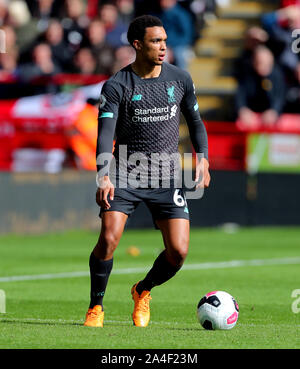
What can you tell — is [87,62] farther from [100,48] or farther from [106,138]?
[106,138]

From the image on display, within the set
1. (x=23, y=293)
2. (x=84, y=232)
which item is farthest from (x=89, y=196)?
(x=23, y=293)

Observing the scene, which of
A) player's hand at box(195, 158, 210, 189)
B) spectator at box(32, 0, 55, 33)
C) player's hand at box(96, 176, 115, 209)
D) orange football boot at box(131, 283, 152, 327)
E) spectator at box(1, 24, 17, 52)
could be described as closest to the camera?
player's hand at box(96, 176, 115, 209)

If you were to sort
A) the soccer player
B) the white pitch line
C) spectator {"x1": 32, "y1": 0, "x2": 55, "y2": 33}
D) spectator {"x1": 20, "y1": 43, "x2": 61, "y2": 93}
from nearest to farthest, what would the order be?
the soccer player, the white pitch line, spectator {"x1": 20, "y1": 43, "x2": 61, "y2": 93}, spectator {"x1": 32, "y1": 0, "x2": 55, "y2": 33}

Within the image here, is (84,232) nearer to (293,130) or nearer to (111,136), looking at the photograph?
(293,130)

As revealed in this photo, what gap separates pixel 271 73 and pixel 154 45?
13.1m

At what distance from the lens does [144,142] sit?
8102 mm

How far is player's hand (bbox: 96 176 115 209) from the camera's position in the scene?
7820 millimetres

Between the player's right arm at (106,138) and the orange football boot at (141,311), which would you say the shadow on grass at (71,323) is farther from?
the player's right arm at (106,138)

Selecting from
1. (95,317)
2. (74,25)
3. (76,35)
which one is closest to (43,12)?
(74,25)

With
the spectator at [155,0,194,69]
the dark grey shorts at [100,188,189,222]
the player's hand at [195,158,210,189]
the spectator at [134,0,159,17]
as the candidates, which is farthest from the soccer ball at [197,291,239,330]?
the spectator at [134,0,159,17]

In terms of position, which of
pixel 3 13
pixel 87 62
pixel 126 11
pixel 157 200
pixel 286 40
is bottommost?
pixel 157 200

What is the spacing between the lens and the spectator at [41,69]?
65.9ft

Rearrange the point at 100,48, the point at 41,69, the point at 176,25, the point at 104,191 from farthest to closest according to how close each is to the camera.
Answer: the point at 176,25 → the point at 100,48 → the point at 41,69 → the point at 104,191

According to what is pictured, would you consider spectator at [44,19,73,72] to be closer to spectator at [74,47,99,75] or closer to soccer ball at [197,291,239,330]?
spectator at [74,47,99,75]
